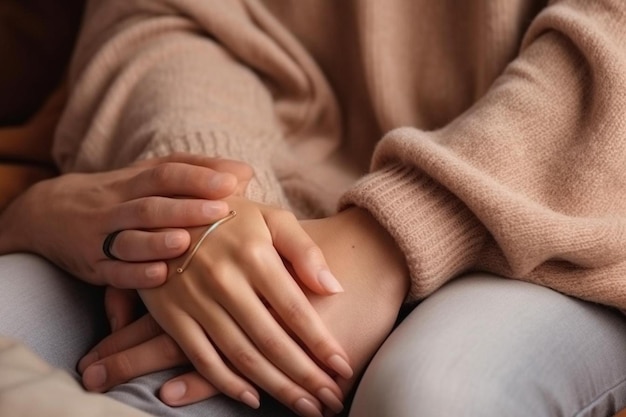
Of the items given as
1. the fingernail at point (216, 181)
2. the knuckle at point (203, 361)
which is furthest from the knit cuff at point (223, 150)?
the knuckle at point (203, 361)

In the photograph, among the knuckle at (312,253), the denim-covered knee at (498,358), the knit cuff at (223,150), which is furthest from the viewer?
the knit cuff at (223,150)

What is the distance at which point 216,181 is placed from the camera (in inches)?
27.5

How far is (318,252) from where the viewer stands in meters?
0.67

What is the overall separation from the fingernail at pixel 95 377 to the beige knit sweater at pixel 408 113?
0.74 feet

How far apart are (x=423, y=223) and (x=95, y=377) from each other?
1.00ft

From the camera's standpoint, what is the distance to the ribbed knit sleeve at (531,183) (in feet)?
2.12

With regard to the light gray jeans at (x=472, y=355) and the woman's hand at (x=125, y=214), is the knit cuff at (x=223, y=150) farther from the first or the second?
the light gray jeans at (x=472, y=355)

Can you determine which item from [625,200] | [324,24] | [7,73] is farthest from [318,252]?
[7,73]

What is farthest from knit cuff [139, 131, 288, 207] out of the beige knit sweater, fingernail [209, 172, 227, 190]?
fingernail [209, 172, 227, 190]

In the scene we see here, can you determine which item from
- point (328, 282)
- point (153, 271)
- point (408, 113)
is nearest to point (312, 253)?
point (328, 282)

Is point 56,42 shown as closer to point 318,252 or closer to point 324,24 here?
point 324,24

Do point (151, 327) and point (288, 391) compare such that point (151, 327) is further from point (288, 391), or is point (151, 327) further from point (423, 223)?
point (423, 223)

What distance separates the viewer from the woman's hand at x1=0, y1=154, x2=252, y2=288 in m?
0.69

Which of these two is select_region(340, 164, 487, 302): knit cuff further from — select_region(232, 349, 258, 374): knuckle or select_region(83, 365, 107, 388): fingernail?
select_region(83, 365, 107, 388): fingernail
